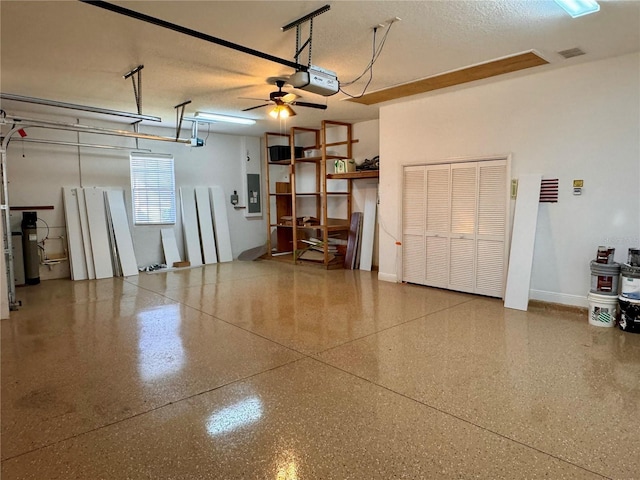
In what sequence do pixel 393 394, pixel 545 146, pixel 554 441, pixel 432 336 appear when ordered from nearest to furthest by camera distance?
pixel 554 441 → pixel 393 394 → pixel 432 336 → pixel 545 146

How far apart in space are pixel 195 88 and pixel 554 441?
5073mm

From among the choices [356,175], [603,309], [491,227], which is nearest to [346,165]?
[356,175]

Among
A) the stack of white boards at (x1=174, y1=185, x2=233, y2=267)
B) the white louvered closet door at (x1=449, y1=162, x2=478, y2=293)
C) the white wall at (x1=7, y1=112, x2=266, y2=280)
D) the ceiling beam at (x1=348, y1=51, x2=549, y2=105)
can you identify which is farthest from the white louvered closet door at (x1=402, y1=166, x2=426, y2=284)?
the white wall at (x1=7, y1=112, x2=266, y2=280)

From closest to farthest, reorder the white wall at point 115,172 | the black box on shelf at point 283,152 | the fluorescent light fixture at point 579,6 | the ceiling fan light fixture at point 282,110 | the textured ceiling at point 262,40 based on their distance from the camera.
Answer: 1. the fluorescent light fixture at point 579,6
2. the textured ceiling at point 262,40
3. the ceiling fan light fixture at point 282,110
4. the white wall at point 115,172
5. the black box on shelf at point 283,152

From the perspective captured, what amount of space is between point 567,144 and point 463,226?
1.55m

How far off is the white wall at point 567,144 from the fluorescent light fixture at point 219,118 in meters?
3.25

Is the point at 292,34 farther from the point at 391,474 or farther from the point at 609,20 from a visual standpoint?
the point at 391,474

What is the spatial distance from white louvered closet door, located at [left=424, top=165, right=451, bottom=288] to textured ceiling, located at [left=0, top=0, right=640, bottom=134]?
142 cm

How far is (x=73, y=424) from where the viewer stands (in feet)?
7.88

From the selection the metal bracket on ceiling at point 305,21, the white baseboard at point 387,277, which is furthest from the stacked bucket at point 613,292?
the metal bracket on ceiling at point 305,21

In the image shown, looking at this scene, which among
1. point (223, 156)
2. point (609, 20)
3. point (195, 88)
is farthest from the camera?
point (223, 156)

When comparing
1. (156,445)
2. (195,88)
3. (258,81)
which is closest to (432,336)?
(156,445)

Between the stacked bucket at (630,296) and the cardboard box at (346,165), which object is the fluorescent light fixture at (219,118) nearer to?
the cardboard box at (346,165)

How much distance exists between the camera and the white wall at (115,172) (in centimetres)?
648
